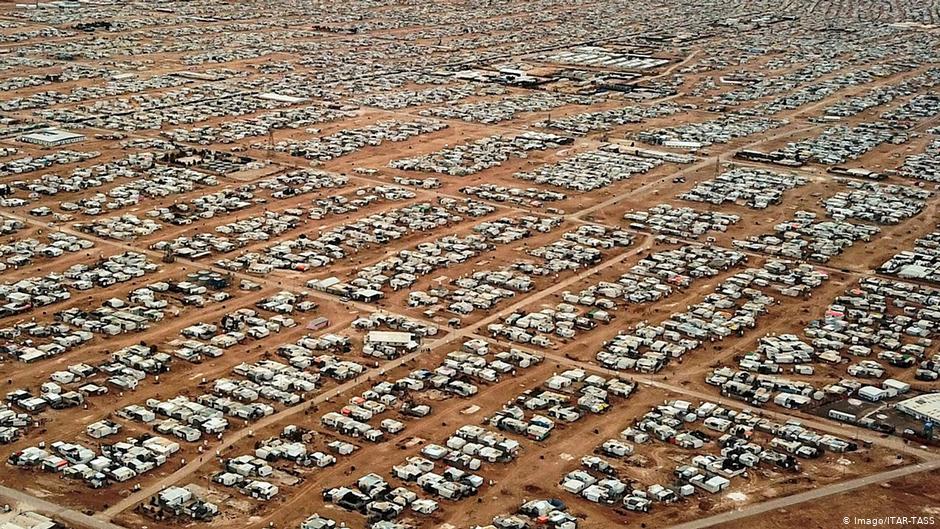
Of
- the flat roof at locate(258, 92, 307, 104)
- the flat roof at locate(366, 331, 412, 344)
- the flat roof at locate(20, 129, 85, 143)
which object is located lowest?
the flat roof at locate(258, 92, 307, 104)

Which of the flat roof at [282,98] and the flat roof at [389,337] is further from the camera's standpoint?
the flat roof at [282,98]

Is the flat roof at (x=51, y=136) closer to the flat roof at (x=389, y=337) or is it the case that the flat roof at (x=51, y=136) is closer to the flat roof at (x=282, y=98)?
Answer: the flat roof at (x=282, y=98)

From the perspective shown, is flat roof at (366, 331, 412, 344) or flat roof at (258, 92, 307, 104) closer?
flat roof at (366, 331, 412, 344)

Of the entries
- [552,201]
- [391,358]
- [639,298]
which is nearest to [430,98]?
[552,201]

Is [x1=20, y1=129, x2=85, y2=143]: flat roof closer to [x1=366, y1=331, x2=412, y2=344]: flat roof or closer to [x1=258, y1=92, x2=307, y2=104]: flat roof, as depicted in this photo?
[x1=258, y1=92, x2=307, y2=104]: flat roof

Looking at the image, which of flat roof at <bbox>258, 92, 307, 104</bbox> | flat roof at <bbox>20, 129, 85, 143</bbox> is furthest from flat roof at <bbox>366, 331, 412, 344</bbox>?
flat roof at <bbox>258, 92, 307, 104</bbox>

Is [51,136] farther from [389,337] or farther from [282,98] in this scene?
[389,337]

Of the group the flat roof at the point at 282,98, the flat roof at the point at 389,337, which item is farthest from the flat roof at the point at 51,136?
the flat roof at the point at 389,337

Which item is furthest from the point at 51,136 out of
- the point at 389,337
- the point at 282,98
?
the point at 389,337

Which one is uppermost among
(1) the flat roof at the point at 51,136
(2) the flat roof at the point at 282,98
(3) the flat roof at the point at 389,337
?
(3) the flat roof at the point at 389,337

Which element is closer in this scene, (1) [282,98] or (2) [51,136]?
(2) [51,136]

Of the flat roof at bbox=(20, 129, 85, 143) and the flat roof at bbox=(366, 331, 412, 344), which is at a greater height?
the flat roof at bbox=(366, 331, 412, 344)
